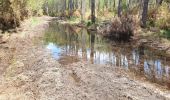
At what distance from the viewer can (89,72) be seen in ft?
40.4

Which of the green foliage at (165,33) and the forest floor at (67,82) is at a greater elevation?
the green foliage at (165,33)

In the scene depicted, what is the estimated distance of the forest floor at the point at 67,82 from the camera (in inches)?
374

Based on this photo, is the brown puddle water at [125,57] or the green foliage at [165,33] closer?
the brown puddle water at [125,57]

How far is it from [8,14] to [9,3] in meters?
1.23

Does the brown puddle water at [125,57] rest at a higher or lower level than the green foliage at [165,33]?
lower

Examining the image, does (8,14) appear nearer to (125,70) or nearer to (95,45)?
(95,45)

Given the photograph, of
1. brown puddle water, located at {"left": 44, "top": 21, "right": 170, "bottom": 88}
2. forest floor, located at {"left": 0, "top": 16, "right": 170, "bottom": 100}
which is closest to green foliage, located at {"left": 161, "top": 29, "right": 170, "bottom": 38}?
brown puddle water, located at {"left": 44, "top": 21, "right": 170, "bottom": 88}

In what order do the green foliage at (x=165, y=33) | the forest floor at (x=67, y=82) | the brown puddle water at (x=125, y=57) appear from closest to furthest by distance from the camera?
the forest floor at (x=67, y=82) → the brown puddle water at (x=125, y=57) → the green foliage at (x=165, y=33)

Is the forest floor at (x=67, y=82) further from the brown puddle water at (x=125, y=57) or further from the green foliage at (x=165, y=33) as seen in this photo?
the green foliage at (x=165, y=33)

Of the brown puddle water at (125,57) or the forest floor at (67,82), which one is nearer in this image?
the forest floor at (67,82)

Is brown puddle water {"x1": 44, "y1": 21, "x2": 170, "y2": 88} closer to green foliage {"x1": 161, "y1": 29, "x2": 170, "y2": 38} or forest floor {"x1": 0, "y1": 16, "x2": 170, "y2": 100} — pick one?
forest floor {"x1": 0, "y1": 16, "x2": 170, "y2": 100}

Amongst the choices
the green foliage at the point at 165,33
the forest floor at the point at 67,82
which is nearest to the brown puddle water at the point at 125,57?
the forest floor at the point at 67,82

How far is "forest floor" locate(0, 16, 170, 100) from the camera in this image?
950 cm

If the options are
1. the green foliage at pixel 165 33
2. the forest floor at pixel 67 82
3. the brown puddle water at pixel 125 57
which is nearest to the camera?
the forest floor at pixel 67 82
